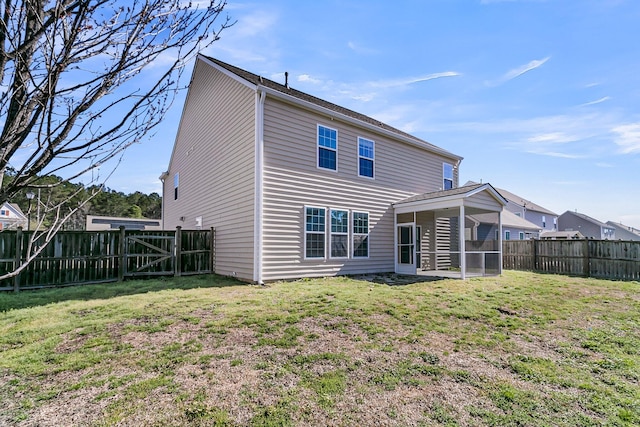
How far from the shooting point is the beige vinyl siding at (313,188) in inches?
→ 370

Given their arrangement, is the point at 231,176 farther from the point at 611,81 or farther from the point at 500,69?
the point at 611,81

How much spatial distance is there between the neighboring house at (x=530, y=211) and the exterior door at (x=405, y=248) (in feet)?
84.6

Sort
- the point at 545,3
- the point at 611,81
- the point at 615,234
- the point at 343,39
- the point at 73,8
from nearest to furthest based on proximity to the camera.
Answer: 1. the point at 73,8
2. the point at 343,39
3. the point at 545,3
4. the point at 611,81
5. the point at 615,234

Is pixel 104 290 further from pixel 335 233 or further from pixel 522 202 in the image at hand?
pixel 522 202

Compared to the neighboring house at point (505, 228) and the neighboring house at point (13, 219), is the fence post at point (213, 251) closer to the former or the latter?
the neighboring house at point (13, 219)


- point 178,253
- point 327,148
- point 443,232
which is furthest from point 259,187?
point 443,232

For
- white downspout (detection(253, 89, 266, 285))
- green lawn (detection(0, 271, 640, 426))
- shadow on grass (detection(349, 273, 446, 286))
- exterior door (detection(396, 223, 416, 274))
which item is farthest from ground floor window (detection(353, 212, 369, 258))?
green lawn (detection(0, 271, 640, 426))

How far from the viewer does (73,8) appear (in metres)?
1.55

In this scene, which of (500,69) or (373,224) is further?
(373,224)

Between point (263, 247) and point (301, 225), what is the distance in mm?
1460

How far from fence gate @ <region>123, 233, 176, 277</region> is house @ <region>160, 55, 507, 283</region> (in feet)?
5.03

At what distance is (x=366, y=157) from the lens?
474 inches

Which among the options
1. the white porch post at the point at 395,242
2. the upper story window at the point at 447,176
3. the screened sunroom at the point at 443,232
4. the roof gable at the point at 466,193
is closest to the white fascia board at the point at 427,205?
the screened sunroom at the point at 443,232

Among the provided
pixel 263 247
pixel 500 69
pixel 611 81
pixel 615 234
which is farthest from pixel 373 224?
pixel 615 234
